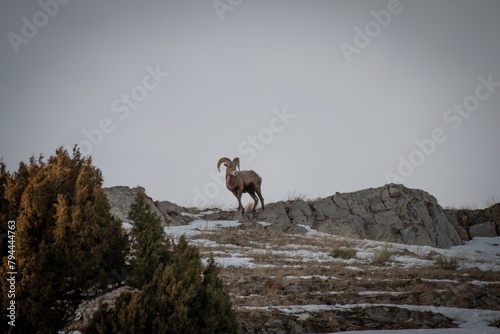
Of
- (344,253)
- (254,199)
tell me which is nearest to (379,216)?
(254,199)

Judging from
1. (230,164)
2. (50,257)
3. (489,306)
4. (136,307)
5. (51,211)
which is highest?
(230,164)

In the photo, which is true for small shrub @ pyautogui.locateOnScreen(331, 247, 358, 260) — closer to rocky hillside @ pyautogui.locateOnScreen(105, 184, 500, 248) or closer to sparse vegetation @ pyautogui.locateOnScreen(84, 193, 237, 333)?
rocky hillside @ pyautogui.locateOnScreen(105, 184, 500, 248)

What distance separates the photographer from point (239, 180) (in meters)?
27.2

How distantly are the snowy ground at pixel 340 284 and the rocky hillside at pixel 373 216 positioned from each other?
20.2ft

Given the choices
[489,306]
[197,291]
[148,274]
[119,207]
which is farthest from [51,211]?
[119,207]

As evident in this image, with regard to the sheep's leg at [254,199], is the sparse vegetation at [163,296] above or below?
below

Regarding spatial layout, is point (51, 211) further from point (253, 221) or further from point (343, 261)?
point (253, 221)

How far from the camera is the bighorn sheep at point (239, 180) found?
27.1m

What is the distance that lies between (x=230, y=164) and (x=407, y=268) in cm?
1558

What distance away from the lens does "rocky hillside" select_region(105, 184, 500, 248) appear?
23.5 meters

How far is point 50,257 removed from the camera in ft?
16.9

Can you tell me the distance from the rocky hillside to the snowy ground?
20.2 ft

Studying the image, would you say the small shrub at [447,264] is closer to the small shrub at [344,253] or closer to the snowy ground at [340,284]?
Result: the snowy ground at [340,284]

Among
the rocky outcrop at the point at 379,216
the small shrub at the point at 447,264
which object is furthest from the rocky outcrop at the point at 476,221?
the small shrub at the point at 447,264
